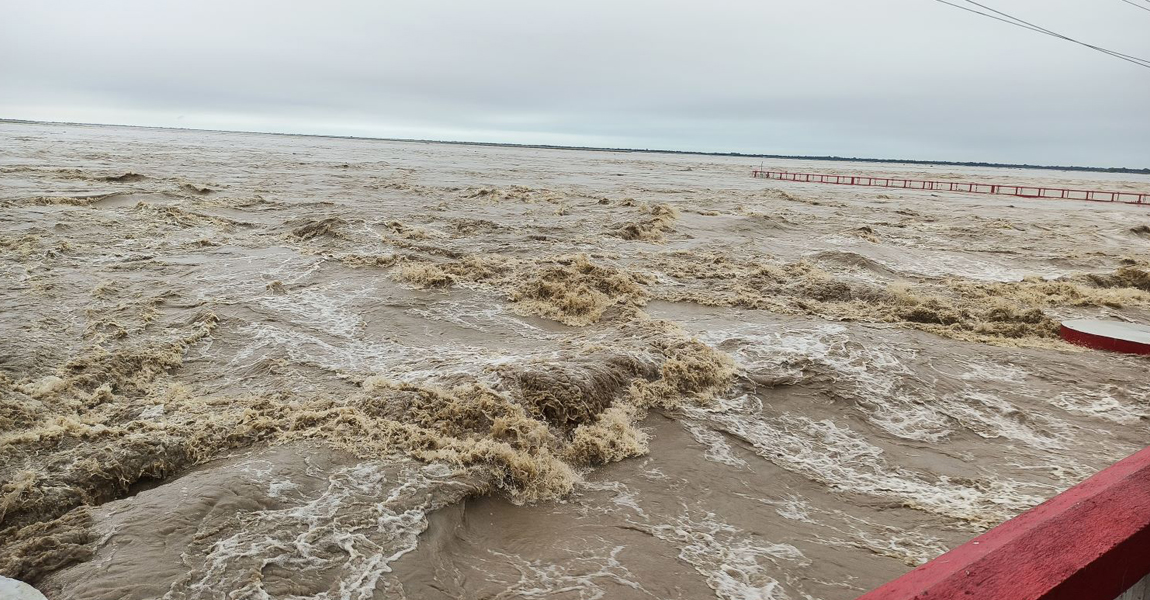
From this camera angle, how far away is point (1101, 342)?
8484 millimetres

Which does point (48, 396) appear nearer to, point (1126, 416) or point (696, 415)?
point (696, 415)

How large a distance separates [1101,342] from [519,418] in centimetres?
757

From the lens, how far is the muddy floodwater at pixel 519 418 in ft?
13.1

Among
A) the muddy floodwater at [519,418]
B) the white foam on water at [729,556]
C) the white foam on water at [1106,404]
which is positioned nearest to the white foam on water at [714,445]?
the muddy floodwater at [519,418]

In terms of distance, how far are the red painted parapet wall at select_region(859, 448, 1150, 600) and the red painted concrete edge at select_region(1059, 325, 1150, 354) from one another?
815 cm

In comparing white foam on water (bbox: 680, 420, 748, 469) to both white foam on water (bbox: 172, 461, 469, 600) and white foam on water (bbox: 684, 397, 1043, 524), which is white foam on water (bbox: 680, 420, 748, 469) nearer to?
white foam on water (bbox: 684, 397, 1043, 524)

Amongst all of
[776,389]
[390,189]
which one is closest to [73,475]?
[776,389]

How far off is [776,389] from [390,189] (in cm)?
2300

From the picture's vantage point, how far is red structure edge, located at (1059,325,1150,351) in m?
8.28

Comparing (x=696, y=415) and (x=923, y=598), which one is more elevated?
(x=923, y=598)

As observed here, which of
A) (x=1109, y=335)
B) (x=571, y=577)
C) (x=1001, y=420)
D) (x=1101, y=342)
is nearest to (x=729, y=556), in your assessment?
(x=571, y=577)

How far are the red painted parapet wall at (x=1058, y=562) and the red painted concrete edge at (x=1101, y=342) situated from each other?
8.15 meters

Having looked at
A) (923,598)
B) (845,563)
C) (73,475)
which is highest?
(923,598)

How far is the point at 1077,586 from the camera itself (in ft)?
5.33
